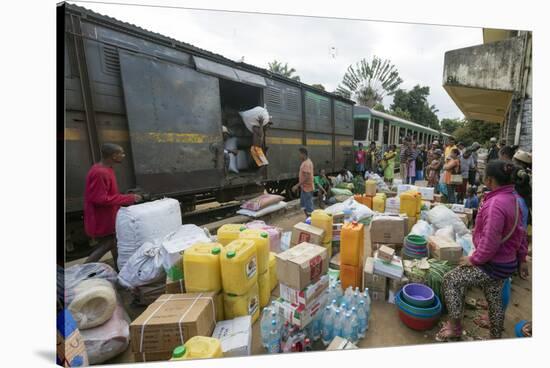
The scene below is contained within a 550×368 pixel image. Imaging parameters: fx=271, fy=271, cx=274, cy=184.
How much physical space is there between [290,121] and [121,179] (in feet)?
12.4

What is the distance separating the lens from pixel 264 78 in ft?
17.6

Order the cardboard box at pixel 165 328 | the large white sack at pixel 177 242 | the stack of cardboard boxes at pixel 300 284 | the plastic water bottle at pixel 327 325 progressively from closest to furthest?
1. the cardboard box at pixel 165 328
2. the stack of cardboard boxes at pixel 300 284
3. the plastic water bottle at pixel 327 325
4. the large white sack at pixel 177 242

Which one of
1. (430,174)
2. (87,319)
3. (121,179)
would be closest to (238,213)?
(121,179)

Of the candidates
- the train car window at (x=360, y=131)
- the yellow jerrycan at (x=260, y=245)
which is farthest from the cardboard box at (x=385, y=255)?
the train car window at (x=360, y=131)

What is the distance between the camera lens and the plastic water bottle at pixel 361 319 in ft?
7.25

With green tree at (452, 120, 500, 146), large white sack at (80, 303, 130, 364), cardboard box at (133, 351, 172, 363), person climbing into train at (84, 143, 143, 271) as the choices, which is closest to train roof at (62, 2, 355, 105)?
person climbing into train at (84, 143, 143, 271)

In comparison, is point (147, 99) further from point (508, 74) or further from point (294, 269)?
point (508, 74)

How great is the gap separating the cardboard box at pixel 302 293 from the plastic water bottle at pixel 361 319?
0.41m

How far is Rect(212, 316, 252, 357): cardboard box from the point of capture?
6.03 ft

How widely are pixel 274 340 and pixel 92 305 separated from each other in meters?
1.34

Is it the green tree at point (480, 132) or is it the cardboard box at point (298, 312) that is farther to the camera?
the green tree at point (480, 132)

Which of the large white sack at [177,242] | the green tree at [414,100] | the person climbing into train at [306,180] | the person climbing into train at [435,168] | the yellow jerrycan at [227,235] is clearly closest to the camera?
the large white sack at [177,242]

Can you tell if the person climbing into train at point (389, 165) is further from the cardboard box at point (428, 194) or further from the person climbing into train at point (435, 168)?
the cardboard box at point (428, 194)

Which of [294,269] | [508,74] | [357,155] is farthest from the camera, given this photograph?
[357,155]
